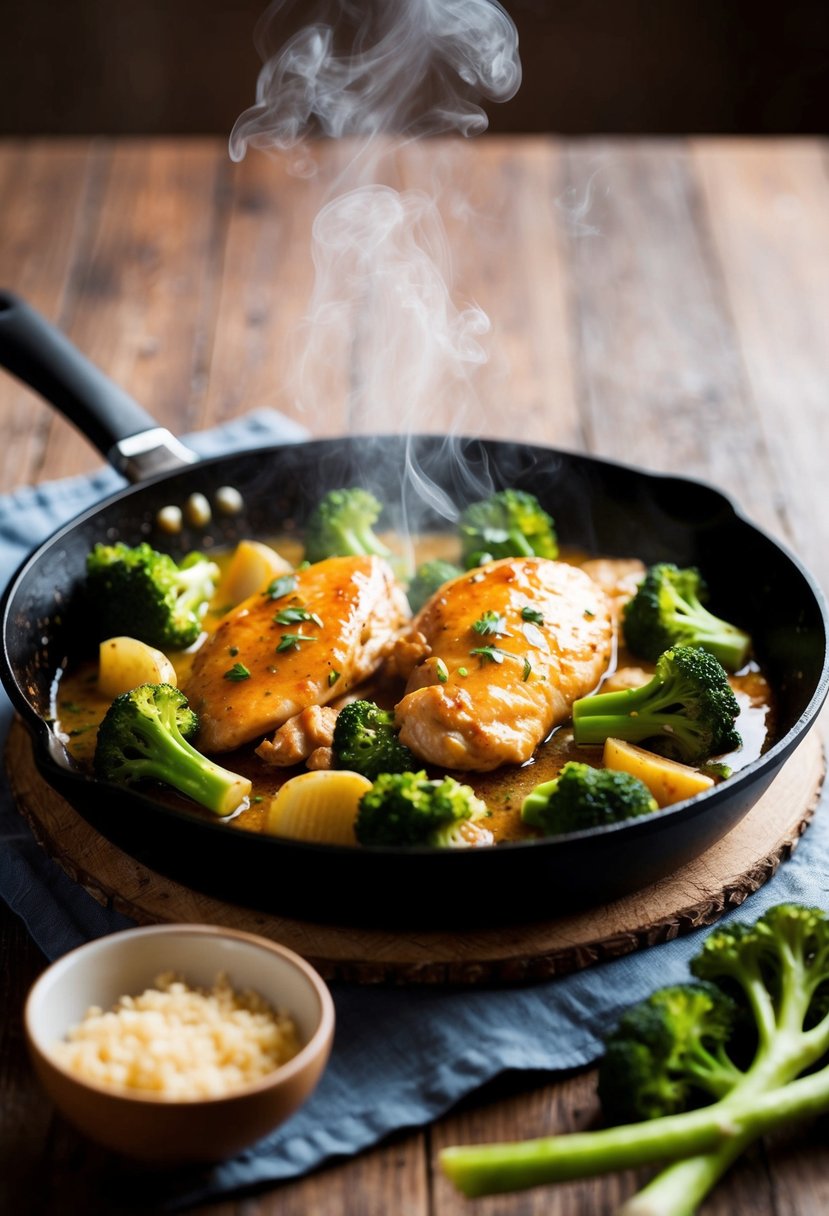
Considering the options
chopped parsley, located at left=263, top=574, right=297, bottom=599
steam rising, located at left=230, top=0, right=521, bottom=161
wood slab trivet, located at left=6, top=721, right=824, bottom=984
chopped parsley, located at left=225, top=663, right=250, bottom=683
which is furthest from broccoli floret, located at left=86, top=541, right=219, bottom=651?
steam rising, located at left=230, top=0, right=521, bottom=161

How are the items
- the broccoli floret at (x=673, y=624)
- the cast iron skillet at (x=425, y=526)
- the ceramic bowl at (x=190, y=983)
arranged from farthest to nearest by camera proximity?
the broccoli floret at (x=673, y=624)
the cast iron skillet at (x=425, y=526)
the ceramic bowl at (x=190, y=983)

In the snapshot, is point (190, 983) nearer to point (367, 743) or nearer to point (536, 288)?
point (367, 743)

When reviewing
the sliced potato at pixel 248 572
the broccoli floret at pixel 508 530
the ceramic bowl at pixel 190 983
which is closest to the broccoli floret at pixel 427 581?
the broccoli floret at pixel 508 530

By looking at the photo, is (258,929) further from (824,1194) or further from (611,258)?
(611,258)

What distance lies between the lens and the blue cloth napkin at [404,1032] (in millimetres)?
2520

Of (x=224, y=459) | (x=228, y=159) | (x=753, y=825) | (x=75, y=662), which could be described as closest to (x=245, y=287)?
(x=228, y=159)

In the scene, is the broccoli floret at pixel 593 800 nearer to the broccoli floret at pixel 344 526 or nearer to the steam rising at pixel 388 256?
the broccoli floret at pixel 344 526

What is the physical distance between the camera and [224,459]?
4.27 metres

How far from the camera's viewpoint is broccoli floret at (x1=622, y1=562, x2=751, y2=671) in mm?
3617

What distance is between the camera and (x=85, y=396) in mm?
4250

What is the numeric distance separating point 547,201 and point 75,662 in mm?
4337

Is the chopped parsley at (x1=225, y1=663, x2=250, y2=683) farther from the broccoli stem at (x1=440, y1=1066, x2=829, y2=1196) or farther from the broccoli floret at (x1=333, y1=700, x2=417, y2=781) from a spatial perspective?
the broccoli stem at (x1=440, y1=1066, x2=829, y2=1196)

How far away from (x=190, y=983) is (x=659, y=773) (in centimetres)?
118

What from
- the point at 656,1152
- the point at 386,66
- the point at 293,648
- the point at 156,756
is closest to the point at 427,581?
the point at 293,648
